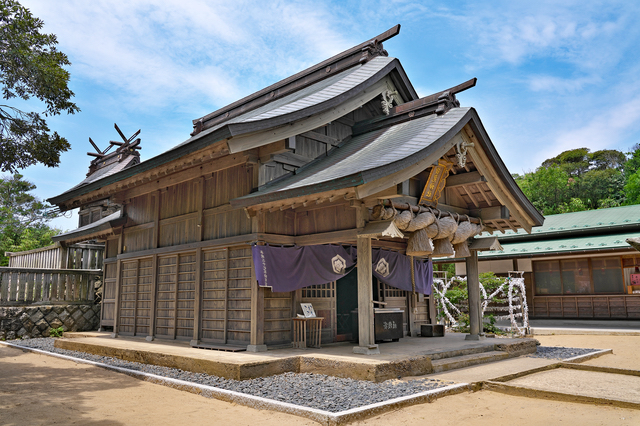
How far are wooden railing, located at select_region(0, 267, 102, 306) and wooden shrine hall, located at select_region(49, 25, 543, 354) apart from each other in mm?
3596

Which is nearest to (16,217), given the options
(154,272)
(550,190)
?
(154,272)

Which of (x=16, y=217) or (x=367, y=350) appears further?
(x=16, y=217)

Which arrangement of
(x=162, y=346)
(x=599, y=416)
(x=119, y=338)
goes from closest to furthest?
(x=599, y=416)
(x=162, y=346)
(x=119, y=338)

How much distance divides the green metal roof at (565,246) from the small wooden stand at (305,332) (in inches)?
428

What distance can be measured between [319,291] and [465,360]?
11.6 ft

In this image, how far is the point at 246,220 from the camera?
33.0ft

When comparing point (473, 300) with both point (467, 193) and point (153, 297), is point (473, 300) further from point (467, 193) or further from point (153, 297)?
point (153, 297)

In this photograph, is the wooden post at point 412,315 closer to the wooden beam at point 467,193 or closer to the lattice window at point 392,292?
the lattice window at point 392,292

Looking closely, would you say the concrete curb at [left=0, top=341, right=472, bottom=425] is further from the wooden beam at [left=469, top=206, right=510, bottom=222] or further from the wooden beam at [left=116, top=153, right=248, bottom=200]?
the wooden beam at [left=469, top=206, right=510, bottom=222]

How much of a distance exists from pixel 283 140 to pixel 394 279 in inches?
172

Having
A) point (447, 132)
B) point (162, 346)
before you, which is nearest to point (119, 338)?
point (162, 346)

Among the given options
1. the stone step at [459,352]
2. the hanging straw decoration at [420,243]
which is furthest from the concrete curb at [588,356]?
the hanging straw decoration at [420,243]

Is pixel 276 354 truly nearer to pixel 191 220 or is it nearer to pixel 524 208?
pixel 191 220

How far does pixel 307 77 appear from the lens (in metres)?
13.8
